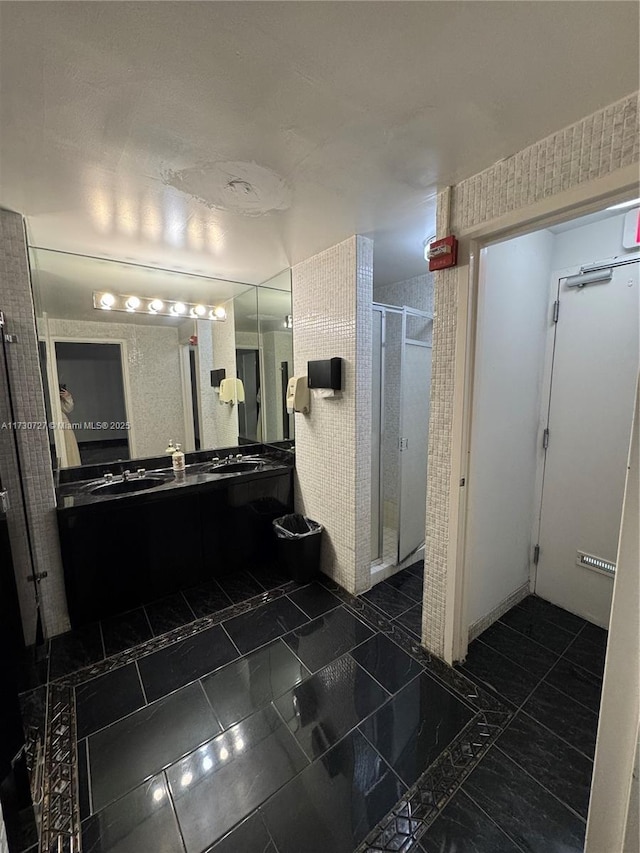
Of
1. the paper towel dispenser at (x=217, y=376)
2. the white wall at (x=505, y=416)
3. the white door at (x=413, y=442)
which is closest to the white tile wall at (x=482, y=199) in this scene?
the white wall at (x=505, y=416)

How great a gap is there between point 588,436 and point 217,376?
280 centimetres

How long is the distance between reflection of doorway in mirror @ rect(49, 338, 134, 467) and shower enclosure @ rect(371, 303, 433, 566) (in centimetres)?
190

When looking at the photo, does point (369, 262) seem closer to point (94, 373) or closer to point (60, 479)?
→ point (94, 373)

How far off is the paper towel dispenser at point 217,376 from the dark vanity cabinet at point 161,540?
39.0 inches

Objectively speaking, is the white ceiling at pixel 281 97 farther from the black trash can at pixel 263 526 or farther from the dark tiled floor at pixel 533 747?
the dark tiled floor at pixel 533 747

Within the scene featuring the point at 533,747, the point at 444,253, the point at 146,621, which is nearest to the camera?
the point at 533,747

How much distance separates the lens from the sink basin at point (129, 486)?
7.89ft

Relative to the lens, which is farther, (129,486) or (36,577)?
(129,486)

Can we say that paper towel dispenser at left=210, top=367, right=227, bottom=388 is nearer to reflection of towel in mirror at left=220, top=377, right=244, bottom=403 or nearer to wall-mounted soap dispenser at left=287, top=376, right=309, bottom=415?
reflection of towel in mirror at left=220, top=377, right=244, bottom=403

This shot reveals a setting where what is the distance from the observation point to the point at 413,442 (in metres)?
2.72

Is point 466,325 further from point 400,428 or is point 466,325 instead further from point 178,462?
point 178,462

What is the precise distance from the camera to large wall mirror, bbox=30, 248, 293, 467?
7.75 ft

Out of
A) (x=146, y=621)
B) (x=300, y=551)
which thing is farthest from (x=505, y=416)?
(x=146, y=621)

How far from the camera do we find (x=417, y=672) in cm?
177
